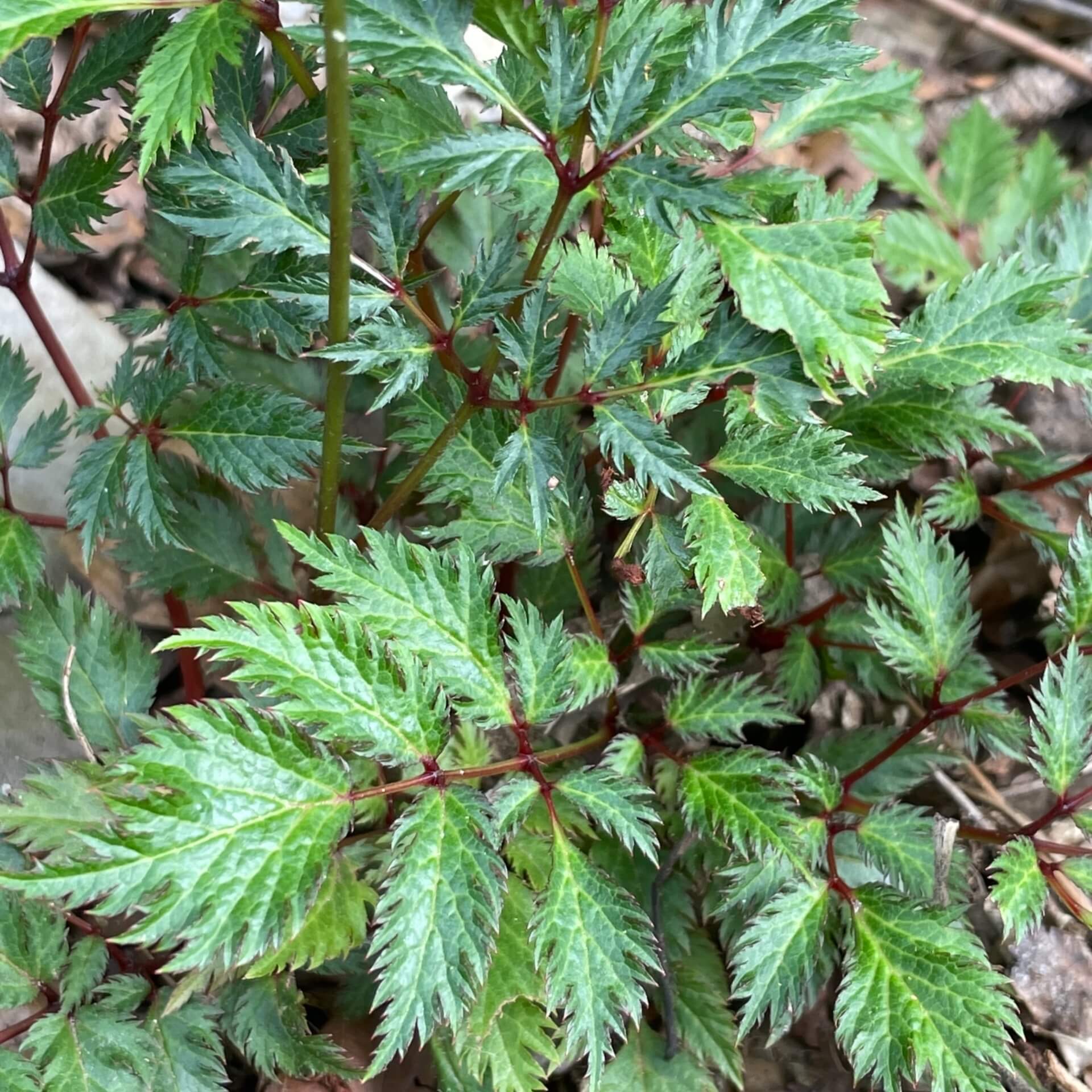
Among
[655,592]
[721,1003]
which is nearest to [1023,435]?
[655,592]

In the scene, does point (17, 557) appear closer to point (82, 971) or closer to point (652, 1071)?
point (82, 971)

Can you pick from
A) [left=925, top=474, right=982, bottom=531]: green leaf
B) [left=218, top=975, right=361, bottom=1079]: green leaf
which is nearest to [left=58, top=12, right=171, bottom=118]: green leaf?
[left=218, top=975, right=361, bottom=1079]: green leaf

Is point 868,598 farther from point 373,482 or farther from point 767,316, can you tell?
point 373,482

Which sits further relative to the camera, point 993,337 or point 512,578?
point 512,578

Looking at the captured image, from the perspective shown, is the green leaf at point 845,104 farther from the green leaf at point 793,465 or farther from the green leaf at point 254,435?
the green leaf at point 254,435

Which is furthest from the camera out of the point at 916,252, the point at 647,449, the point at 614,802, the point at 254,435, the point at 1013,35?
the point at 1013,35

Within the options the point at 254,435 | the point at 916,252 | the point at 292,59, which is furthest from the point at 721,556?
the point at 916,252
